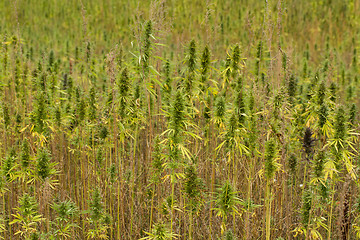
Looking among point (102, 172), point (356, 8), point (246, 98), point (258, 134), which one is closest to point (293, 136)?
point (258, 134)

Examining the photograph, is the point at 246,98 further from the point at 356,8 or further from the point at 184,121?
the point at 356,8

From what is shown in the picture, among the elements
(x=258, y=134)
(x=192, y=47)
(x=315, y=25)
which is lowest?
(x=258, y=134)

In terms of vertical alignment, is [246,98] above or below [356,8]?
below

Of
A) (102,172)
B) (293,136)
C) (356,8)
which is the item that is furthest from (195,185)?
(356,8)

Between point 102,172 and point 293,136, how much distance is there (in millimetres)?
2278

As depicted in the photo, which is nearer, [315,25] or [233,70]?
[233,70]

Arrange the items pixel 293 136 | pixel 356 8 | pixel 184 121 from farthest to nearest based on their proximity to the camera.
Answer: pixel 356 8
pixel 293 136
pixel 184 121

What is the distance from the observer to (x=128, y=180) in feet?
11.8

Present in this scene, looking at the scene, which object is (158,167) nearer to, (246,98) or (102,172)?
(246,98)

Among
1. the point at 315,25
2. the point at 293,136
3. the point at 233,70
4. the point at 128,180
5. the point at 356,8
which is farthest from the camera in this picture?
the point at 315,25

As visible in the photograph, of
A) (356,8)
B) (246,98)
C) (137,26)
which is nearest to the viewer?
(137,26)

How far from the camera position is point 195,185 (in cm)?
239

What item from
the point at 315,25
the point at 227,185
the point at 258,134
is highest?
the point at 315,25

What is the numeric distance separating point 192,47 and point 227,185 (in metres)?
1.22
